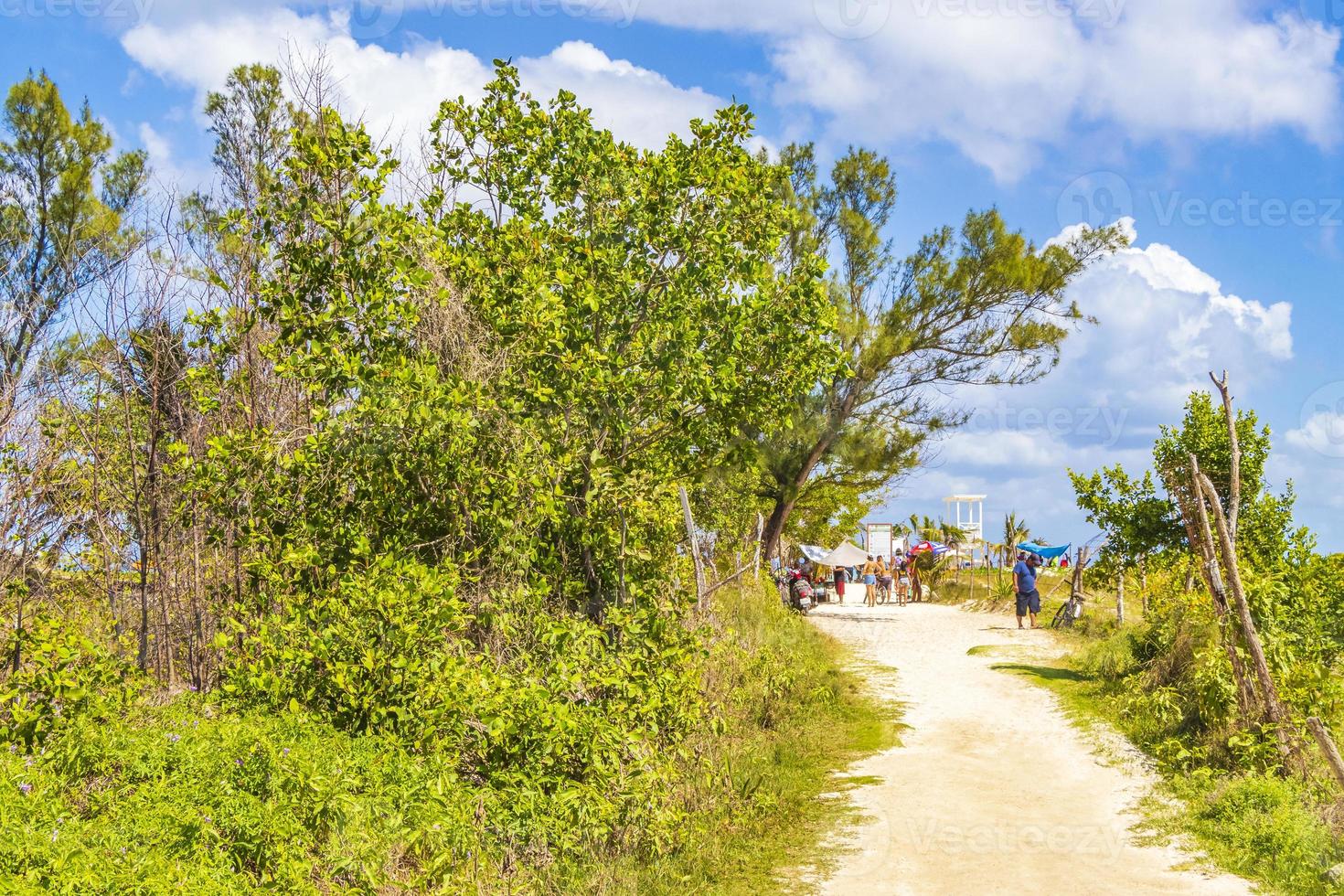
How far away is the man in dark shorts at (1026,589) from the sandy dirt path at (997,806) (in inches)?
215

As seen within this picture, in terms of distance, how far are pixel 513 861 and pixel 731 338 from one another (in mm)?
4012

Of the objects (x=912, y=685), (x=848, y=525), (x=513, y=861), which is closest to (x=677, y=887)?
(x=513, y=861)

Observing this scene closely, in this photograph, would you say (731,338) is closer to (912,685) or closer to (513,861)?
(513,861)

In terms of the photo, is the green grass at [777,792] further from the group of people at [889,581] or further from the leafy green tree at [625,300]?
the group of people at [889,581]

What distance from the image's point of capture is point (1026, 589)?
20875 mm

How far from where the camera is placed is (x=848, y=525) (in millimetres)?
40719

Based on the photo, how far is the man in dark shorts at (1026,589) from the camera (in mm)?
20672

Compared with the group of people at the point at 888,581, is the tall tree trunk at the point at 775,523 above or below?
above

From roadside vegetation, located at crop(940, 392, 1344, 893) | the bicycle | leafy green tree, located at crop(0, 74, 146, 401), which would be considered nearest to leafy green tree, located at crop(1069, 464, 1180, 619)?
roadside vegetation, located at crop(940, 392, 1344, 893)

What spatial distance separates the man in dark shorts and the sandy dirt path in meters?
5.45

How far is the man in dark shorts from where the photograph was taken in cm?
2067

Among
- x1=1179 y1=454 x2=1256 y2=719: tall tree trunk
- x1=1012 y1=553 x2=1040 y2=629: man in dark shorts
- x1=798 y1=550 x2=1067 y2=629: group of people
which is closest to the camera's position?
x1=1179 y1=454 x2=1256 y2=719: tall tree trunk

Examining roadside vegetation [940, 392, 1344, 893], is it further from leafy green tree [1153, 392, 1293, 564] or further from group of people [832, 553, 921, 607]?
group of people [832, 553, 921, 607]

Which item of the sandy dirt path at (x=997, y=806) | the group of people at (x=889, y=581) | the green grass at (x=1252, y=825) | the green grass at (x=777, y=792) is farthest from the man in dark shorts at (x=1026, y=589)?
the green grass at (x=1252, y=825)
